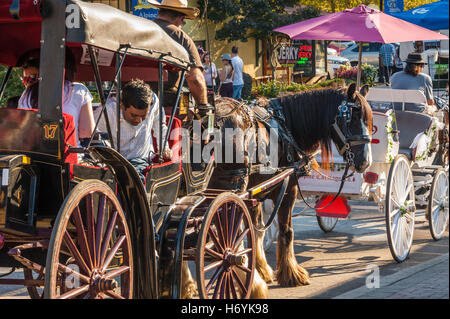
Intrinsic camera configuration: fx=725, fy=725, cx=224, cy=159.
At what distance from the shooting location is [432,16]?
10.9 meters

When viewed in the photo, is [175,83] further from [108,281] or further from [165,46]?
[108,281]

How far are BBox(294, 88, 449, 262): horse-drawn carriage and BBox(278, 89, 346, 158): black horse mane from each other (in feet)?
2.29

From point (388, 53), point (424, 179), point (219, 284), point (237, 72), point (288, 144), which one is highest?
point (388, 53)

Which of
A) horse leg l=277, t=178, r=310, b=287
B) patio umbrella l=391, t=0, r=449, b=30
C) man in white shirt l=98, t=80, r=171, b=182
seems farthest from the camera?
patio umbrella l=391, t=0, r=449, b=30

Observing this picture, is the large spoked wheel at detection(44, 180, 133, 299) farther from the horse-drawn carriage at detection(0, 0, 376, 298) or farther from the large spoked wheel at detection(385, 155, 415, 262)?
the large spoked wheel at detection(385, 155, 415, 262)

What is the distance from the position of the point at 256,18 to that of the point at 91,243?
18415 millimetres

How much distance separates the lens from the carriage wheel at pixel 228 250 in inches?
208

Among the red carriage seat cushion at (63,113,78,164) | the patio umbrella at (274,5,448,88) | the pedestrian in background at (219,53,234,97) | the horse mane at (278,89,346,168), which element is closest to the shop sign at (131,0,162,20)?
the patio umbrella at (274,5,448,88)

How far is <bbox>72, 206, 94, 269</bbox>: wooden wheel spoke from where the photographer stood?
4082 millimetres

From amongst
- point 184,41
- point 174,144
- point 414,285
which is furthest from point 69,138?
point 414,285

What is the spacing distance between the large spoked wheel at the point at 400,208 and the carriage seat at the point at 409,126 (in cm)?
96

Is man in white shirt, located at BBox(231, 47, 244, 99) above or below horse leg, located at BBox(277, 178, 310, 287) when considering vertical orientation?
above

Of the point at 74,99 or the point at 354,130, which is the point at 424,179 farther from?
the point at 74,99

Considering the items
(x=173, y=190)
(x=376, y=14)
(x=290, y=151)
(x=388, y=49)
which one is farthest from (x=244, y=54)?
(x=173, y=190)
